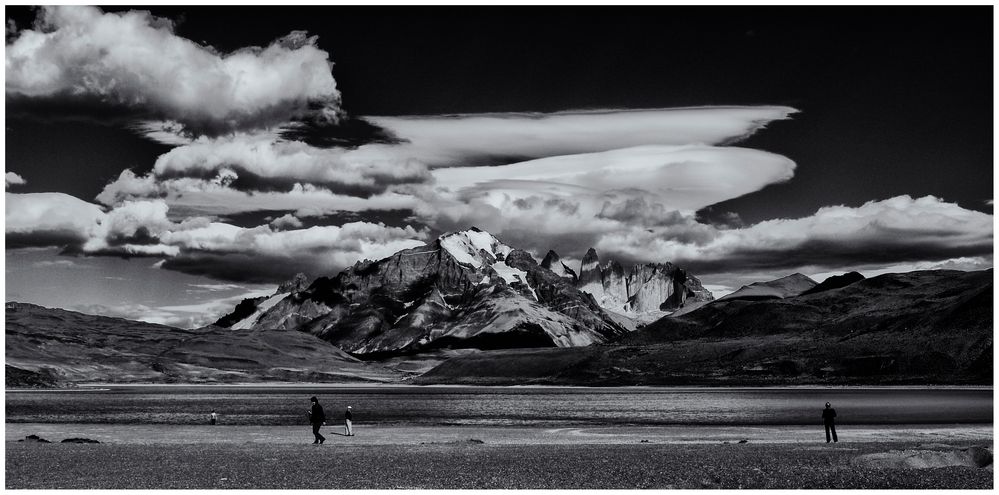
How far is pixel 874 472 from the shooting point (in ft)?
144

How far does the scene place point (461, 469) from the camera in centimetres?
4700

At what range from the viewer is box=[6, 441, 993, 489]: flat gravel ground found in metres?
40.8

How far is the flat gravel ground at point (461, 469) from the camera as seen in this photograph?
134 feet

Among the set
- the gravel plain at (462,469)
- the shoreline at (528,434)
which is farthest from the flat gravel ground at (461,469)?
the shoreline at (528,434)

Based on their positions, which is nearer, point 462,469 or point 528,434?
point 462,469

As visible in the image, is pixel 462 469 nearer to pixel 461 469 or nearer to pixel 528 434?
pixel 461 469

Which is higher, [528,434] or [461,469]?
[461,469]

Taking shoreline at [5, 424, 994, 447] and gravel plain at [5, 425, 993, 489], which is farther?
shoreline at [5, 424, 994, 447]

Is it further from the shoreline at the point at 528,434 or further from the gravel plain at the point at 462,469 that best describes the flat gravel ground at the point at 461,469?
the shoreline at the point at 528,434

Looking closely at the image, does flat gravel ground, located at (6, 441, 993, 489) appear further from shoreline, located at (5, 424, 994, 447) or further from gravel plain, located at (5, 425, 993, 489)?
shoreline, located at (5, 424, 994, 447)

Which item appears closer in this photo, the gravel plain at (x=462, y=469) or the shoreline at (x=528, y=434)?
the gravel plain at (x=462, y=469)

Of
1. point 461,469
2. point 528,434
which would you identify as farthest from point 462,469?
point 528,434

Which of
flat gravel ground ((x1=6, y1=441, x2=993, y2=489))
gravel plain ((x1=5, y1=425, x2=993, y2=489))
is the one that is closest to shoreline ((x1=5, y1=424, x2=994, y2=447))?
flat gravel ground ((x1=6, y1=441, x2=993, y2=489))

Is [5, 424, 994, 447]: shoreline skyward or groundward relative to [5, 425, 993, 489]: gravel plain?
groundward
